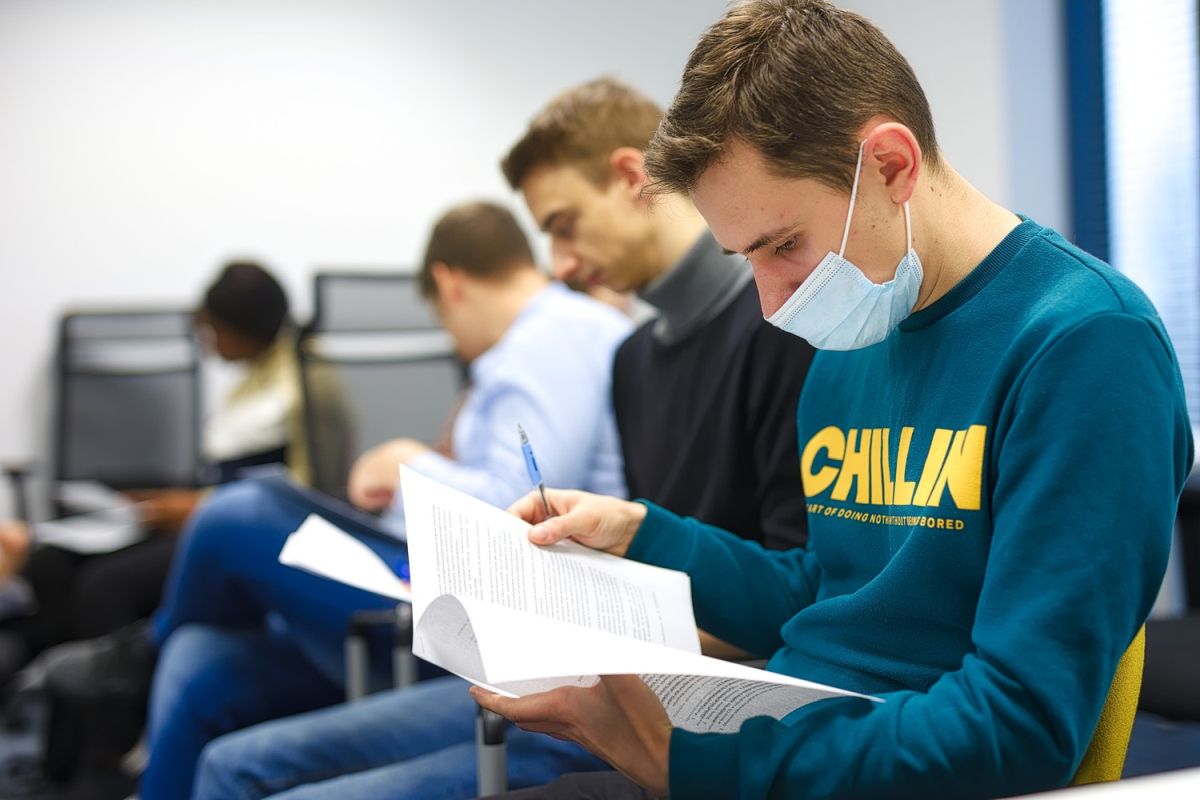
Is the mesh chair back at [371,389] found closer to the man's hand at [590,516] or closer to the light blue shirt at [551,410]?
the light blue shirt at [551,410]

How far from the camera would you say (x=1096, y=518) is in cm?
67

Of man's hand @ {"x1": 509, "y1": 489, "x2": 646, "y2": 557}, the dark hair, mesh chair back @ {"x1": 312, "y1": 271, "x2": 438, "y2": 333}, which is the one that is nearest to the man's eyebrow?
man's hand @ {"x1": 509, "y1": 489, "x2": 646, "y2": 557}

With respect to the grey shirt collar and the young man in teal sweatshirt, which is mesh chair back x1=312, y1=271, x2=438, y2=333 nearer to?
the grey shirt collar

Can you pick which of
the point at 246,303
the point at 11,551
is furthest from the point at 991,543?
the point at 11,551

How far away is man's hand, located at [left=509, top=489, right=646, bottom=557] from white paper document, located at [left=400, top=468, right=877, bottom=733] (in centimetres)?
2

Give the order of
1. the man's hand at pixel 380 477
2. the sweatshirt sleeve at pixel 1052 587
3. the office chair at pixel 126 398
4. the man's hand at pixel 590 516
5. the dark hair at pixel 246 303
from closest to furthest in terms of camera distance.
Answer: the sweatshirt sleeve at pixel 1052 587
the man's hand at pixel 590 516
the man's hand at pixel 380 477
the dark hair at pixel 246 303
the office chair at pixel 126 398

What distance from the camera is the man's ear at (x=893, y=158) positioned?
79 centimetres

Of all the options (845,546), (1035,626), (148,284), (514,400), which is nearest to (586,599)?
(845,546)

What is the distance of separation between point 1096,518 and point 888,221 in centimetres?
27

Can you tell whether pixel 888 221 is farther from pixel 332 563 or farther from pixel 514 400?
pixel 514 400

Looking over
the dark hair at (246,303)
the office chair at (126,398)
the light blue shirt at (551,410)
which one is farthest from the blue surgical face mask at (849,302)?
the office chair at (126,398)

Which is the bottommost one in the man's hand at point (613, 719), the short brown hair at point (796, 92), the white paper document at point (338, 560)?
the man's hand at point (613, 719)

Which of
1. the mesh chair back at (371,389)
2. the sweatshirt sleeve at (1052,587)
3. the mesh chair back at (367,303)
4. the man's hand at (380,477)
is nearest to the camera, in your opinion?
the sweatshirt sleeve at (1052,587)

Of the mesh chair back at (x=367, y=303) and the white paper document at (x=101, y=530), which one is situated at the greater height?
the mesh chair back at (x=367, y=303)
